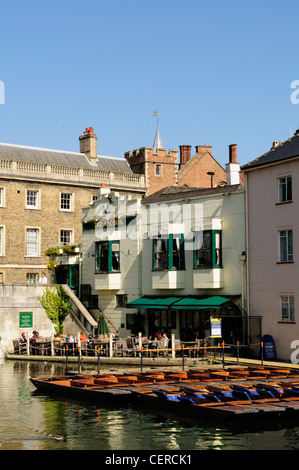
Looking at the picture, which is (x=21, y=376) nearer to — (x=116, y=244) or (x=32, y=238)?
(x=116, y=244)

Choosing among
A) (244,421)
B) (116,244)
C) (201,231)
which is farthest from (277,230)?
(244,421)

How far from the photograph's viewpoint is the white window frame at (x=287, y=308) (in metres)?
33.7

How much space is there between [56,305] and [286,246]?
16235 mm

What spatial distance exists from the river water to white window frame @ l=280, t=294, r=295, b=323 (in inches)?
488

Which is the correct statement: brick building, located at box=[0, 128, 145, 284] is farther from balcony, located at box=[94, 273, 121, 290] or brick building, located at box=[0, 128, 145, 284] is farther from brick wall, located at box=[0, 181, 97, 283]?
balcony, located at box=[94, 273, 121, 290]

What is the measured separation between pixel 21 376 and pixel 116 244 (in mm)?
13589

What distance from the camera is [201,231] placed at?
125 ft

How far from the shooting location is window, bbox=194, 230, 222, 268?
3747 centimetres

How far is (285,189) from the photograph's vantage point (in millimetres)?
34781

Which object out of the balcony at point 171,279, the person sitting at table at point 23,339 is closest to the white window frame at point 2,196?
the person sitting at table at point 23,339

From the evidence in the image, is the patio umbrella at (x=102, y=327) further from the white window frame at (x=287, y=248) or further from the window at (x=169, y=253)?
the white window frame at (x=287, y=248)

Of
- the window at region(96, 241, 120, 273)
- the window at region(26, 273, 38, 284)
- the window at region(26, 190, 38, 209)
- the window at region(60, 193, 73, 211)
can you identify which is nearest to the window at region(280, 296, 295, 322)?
the window at region(96, 241, 120, 273)

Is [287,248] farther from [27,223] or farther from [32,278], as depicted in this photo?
[32,278]

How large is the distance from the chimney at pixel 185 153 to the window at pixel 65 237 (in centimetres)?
1690
